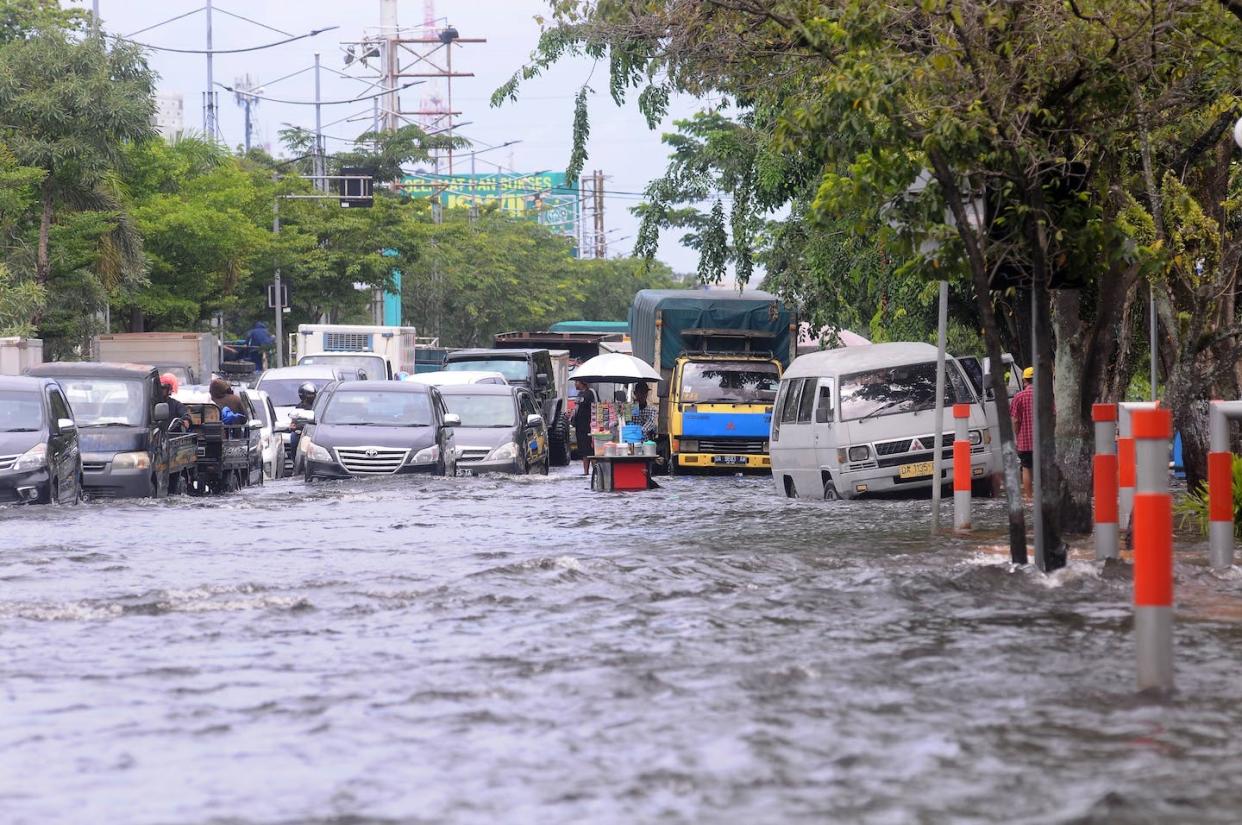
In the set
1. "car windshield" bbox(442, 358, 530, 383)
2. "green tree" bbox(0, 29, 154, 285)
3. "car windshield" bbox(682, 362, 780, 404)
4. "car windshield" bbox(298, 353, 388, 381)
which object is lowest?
"car windshield" bbox(682, 362, 780, 404)

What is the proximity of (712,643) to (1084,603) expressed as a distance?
248cm

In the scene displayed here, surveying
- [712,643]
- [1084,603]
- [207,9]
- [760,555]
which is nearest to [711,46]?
[760,555]

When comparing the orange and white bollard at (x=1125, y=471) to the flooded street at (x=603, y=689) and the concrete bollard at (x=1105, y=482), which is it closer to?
the flooded street at (x=603, y=689)

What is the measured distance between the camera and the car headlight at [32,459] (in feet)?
62.1

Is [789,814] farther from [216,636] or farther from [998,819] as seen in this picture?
[216,636]

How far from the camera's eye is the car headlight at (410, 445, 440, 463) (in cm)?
2495

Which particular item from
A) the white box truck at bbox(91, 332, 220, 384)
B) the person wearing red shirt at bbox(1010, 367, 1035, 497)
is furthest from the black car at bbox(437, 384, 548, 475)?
the white box truck at bbox(91, 332, 220, 384)

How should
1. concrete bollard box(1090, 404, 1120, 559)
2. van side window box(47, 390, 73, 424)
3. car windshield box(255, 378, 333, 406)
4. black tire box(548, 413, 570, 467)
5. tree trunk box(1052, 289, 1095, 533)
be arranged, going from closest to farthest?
concrete bollard box(1090, 404, 1120, 559)
tree trunk box(1052, 289, 1095, 533)
van side window box(47, 390, 73, 424)
black tire box(548, 413, 570, 467)
car windshield box(255, 378, 333, 406)

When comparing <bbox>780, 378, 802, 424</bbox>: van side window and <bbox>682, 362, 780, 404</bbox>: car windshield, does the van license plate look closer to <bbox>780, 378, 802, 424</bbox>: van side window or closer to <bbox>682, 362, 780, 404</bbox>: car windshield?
<bbox>780, 378, 802, 424</bbox>: van side window

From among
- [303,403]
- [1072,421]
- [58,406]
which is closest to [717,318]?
[303,403]

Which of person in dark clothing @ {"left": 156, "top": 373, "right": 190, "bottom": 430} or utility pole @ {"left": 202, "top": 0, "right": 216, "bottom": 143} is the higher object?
utility pole @ {"left": 202, "top": 0, "right": 216, "bottom": 143}


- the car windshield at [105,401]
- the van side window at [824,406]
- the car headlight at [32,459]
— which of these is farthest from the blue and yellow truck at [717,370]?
the car headlight at [32,459]

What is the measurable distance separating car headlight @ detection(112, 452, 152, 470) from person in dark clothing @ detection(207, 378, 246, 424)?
517cm

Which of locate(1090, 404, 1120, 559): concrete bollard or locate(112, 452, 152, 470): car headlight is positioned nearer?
locate(1090, 404, 1120, 559): concrete bollard
